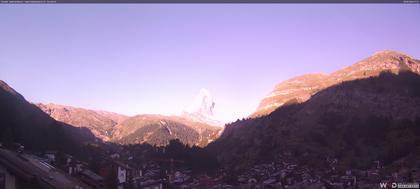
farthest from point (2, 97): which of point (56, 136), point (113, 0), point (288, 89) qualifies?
point (288, 89)

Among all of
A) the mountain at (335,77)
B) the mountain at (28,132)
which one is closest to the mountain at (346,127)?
the mountain at (335,77)

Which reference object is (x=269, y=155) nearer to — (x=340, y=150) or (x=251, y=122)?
(x=340, y=150)

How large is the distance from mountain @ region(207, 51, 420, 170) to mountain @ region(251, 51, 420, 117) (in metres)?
0.56

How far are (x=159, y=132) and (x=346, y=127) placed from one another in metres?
50.9

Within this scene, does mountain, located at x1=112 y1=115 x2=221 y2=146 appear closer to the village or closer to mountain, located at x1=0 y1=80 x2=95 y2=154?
mountain, located at x1=0 y1=80 x2=95 y2=154

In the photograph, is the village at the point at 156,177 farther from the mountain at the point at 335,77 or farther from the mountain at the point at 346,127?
the mountain at the point at 335,77

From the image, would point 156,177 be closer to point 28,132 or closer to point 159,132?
point 28,132

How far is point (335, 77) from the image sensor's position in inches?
4990

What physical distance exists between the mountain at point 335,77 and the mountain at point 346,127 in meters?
0.56

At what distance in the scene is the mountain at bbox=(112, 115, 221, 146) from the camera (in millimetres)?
99062

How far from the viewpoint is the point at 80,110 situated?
179625 millimetres

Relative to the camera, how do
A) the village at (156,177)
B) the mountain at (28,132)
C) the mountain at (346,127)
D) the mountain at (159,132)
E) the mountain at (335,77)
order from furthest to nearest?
the mountain at (335,77)
the mountain at (159,132)
the mountain at (346,127)
the mountain at (28,132)
the village at (156,177)

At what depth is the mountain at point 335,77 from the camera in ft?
349

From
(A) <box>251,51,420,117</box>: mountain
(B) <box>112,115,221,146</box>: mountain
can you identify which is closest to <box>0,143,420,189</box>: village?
(B) <box>112,115,221,146</box>: mountain
